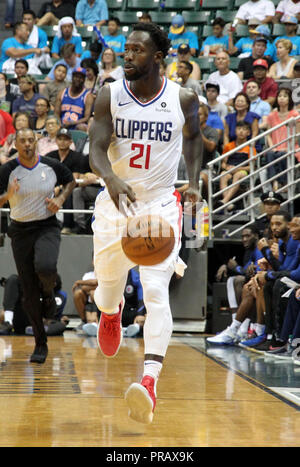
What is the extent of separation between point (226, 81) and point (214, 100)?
4.14 ft

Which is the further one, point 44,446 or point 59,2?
point 59,2

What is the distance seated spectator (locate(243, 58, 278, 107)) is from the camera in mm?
13016

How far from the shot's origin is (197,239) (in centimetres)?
1034

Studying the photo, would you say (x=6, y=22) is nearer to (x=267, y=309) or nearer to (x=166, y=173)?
(x=267, y=309)

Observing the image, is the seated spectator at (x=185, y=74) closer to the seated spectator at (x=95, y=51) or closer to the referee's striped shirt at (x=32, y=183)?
the seated spectator at (x=95, y=51)

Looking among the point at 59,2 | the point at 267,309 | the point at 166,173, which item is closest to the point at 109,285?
the point at 166,173

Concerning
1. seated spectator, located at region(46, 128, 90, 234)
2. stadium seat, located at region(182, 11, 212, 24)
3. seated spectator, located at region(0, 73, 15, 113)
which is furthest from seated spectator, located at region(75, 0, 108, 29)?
seated spectator, located at region(46, 128, 90, 234)

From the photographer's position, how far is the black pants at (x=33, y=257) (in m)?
6.79

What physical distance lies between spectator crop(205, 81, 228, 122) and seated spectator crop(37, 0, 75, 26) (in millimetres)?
5605

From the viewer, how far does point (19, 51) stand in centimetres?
1545

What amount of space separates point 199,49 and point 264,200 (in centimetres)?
739

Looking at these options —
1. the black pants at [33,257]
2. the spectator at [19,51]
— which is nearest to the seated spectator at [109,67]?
the spectator at [19,51]

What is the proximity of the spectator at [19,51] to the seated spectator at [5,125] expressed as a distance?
311cm

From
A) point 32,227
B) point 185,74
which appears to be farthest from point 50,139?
point 32,227
